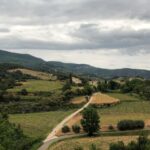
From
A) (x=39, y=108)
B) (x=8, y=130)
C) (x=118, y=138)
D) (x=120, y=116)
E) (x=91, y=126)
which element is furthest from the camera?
(x=39, y=108)

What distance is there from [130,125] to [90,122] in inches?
635

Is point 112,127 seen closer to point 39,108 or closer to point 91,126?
point 91,126

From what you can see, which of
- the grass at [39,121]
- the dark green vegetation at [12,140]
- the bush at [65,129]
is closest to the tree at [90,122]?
the bush at [65,129]

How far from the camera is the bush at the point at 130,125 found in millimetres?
150750

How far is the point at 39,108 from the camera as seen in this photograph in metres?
191

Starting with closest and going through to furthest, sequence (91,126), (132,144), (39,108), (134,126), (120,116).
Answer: (132,144) < (91,126) < (134,126) < (120,116) < (39,108)

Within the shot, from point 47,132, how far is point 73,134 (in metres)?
8.45

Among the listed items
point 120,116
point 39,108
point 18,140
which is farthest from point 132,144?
point 39,108

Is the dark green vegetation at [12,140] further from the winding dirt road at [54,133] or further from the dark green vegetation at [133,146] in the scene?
the dark green vegetation at [133,146]

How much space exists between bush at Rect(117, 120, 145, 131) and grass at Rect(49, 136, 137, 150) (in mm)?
15430

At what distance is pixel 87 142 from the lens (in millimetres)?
126750

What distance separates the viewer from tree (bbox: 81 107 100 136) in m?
144

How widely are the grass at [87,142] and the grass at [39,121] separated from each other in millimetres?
12725

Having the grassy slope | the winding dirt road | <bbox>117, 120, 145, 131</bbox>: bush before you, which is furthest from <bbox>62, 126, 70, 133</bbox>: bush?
<bbox>117, 120, 145, 131</bbox>: bush
